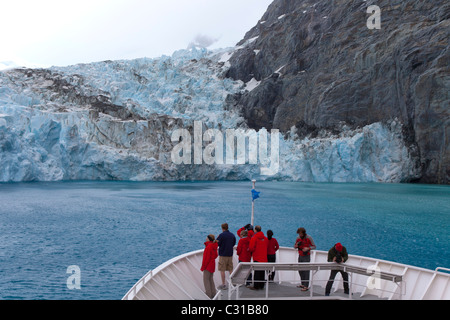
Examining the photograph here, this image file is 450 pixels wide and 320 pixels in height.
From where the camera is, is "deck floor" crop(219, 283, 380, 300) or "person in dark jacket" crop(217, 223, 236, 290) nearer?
"deck floor" crop(219, 283, 380, 300)

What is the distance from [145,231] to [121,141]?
1526 inches

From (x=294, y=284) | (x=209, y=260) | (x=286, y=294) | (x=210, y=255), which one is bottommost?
(x=294, y=284)

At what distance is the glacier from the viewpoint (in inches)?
1913

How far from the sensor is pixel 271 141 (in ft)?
198

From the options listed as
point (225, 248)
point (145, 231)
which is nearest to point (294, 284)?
point (225, 248)

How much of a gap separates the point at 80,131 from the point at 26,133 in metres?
7.62

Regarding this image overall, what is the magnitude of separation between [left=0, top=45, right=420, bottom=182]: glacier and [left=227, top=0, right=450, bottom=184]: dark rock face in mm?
3239

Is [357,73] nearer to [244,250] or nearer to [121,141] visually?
[121,141]

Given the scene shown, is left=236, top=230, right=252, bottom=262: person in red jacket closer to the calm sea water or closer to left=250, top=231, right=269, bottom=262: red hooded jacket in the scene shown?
left=250, top=231, right=269, bottom=262: red hooded jacket

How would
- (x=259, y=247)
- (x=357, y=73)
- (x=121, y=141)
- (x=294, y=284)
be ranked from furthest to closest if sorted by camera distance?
(x=357, y=73), (x=121, y=141), (x=294, y=284), (x=259, y=247)

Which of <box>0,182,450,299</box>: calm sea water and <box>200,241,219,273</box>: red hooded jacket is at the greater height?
<box>200,241,219,273</box>: red hooded jacket

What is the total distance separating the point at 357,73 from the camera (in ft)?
222

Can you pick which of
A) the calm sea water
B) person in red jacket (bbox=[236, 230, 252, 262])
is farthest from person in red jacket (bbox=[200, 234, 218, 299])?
the calm sea water
